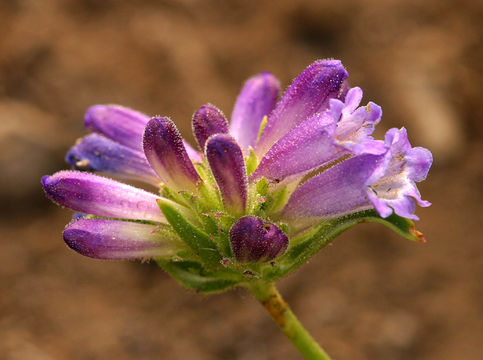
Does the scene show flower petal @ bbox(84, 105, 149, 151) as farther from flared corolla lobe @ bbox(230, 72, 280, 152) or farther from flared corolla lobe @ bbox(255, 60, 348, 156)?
flared corolla lobe @ bbox(255, 60, 348, 156)

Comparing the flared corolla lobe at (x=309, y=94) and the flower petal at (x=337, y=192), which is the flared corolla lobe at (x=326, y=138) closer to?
the flower petal at (x=337, y=192)

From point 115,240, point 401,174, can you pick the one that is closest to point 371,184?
point 401,174

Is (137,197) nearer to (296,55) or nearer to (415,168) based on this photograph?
(415,168)

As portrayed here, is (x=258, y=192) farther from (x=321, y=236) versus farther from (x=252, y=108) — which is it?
(x=252, y=108)

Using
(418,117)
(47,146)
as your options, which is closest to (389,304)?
(418,117)

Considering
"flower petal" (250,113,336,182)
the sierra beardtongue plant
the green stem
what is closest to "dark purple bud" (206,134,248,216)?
the sierra beardtongue plant

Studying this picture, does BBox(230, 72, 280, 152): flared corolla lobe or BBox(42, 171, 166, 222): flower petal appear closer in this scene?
BBox(42, 171, 166, 222): flower petal
